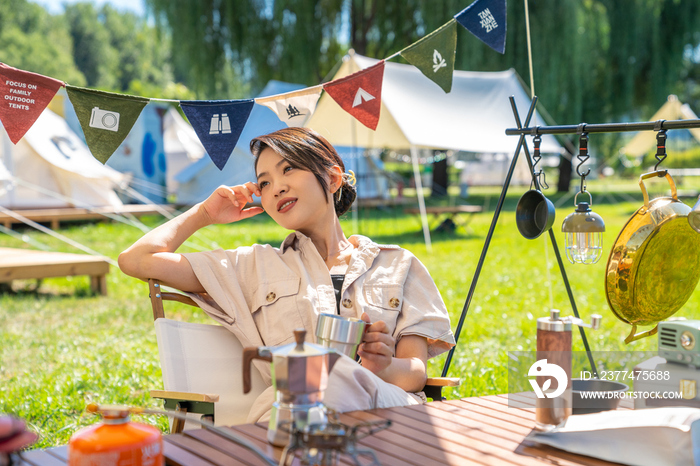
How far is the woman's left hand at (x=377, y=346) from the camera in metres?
1.82

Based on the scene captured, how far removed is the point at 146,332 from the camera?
4828 millimetres

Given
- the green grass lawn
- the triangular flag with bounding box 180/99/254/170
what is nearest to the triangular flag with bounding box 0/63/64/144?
the triangular flag with bounding box 180/99/254/170

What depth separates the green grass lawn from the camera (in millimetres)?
3336

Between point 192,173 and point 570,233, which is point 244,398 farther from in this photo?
point 192,173

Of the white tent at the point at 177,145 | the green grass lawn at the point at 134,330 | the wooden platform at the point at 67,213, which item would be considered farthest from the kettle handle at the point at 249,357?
the white tent at the point at 177,145

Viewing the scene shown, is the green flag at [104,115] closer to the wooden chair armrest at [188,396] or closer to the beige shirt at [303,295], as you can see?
the beige shirt at [303,295]

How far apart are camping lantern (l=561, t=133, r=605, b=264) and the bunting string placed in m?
0.87

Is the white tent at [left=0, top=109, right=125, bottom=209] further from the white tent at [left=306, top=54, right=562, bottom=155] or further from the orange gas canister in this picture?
the orange gas canister

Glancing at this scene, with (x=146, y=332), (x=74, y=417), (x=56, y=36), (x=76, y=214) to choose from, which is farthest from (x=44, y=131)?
(x=56, y=36)

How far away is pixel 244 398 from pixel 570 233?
46.6 inches

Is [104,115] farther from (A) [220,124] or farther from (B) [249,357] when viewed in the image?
(B) [249,357]

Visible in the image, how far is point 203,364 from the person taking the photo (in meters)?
2.16

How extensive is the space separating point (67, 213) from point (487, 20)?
1058 cm

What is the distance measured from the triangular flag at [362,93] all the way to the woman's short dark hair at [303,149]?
480 millimetres
